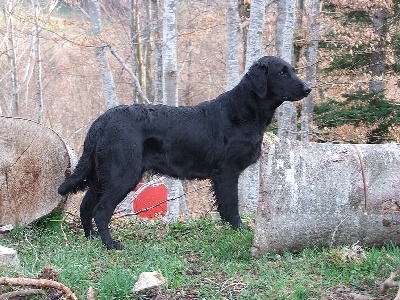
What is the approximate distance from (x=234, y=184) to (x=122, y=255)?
1525mm

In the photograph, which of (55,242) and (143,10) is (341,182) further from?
(143,10)

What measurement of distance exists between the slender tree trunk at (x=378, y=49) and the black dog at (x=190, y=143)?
9.91 metres

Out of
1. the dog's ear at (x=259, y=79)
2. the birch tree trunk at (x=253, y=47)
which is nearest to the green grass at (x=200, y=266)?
the dog's ear at (x=259, y=79)

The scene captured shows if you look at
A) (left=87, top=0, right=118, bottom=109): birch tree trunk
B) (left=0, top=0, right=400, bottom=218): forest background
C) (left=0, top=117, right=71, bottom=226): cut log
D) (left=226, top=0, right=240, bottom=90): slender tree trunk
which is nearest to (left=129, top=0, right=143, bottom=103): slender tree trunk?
(left=0, top=0, right=400, bottom=218): forest background

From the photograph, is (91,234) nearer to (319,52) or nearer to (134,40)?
(319,52)

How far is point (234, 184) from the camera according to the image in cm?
580

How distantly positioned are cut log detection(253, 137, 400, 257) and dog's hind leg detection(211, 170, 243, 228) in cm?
100

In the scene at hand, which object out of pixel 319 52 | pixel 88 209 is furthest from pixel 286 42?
pixel 88 209

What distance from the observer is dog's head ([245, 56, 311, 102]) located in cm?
574

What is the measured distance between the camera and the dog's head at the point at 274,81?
5.74 meters

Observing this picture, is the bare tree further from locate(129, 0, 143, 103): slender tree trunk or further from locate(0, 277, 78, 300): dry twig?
locate(129, 0, 143, 103): slender tree trunk

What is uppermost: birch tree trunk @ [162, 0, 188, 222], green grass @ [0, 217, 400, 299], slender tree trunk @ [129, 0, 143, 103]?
slender tree trunk @ [129, 0, 143, 103]

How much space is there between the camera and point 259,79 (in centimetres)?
573

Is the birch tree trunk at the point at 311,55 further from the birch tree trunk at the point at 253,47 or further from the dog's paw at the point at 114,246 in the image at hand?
the dog's paw at the point at 114,246
